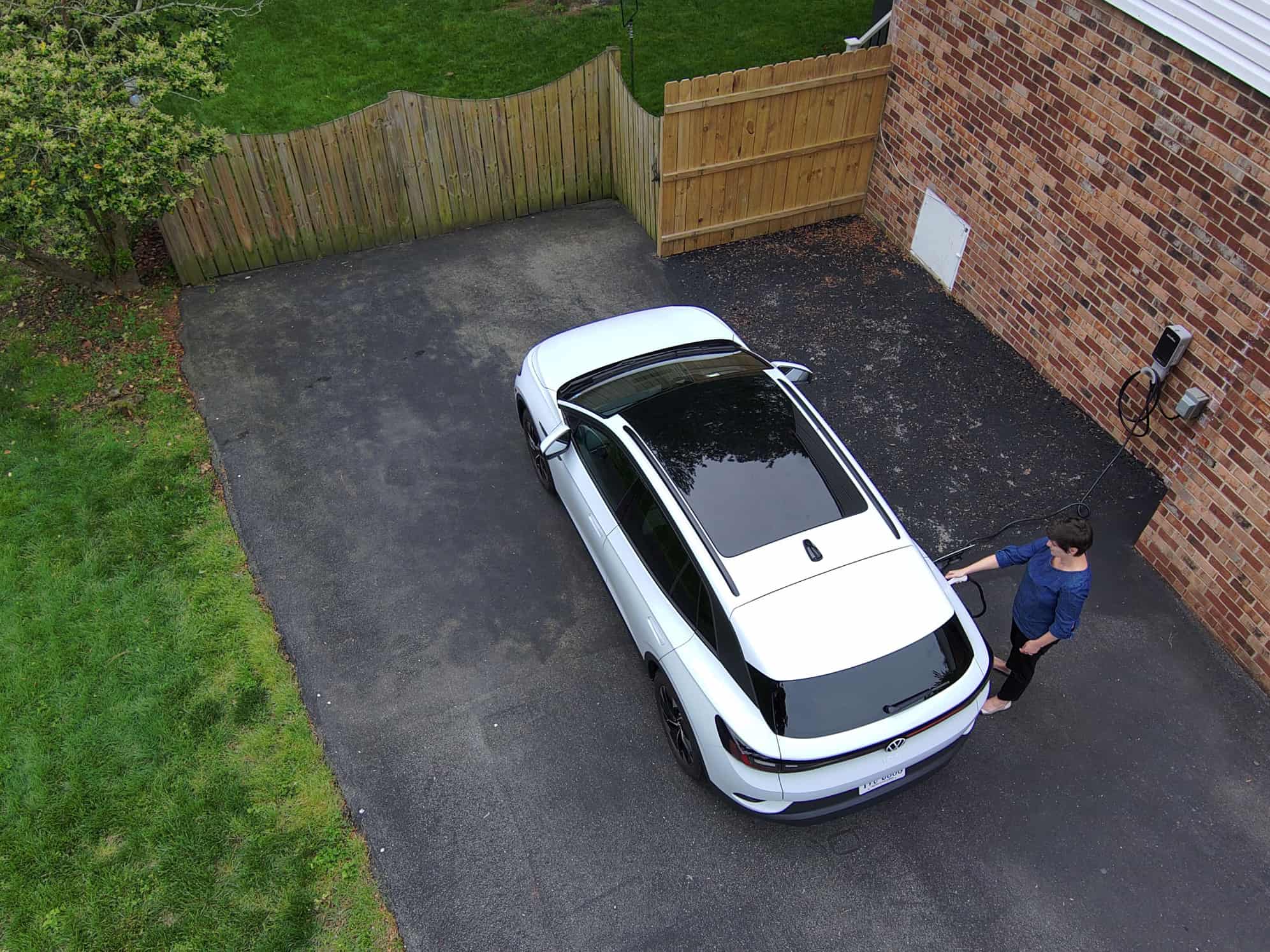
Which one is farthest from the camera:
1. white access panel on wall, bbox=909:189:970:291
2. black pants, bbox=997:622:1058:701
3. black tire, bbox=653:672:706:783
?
white access panel on wall, bbox=909:189:970:291

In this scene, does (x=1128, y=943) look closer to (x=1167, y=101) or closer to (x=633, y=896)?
(x=633, y=896)

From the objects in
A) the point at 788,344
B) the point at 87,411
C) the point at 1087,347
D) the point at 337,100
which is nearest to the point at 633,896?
the point at 788,344

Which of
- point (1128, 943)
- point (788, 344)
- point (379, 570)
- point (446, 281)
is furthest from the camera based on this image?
point (446, 281)

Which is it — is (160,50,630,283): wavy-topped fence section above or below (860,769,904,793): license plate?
above

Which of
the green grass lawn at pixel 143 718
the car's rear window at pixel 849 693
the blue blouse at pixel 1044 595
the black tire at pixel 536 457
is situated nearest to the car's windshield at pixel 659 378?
the black tire at pixel 536 457

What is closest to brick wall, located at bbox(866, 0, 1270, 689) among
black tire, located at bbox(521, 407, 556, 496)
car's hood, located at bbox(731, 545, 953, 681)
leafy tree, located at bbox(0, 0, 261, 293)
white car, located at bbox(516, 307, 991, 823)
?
A: white car, located at bbox(516, 307, 991, 823)

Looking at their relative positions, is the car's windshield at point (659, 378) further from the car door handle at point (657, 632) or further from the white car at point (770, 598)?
the car door handle at point (657, 632)

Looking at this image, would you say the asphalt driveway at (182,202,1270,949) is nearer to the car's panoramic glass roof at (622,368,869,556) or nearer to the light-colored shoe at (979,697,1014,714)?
the light-colored shoe at (979,697,1014,714)
